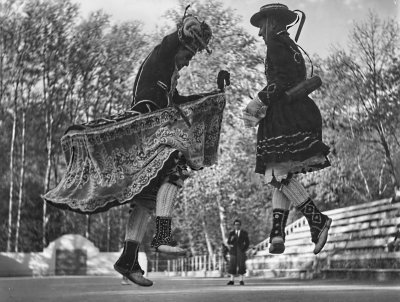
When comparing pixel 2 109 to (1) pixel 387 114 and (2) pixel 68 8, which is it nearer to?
(2) pixel 68 8

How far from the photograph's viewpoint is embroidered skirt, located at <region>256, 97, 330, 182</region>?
4.03 m

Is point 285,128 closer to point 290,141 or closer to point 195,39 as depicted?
point 290,141

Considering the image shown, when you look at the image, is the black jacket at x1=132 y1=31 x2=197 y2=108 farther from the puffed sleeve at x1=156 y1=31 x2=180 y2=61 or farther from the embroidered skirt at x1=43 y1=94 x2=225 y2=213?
the embroidered skirt at x1=43 y1=94 x2=225 y2=213

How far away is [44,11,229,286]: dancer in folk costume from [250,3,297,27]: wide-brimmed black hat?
48 centimetres

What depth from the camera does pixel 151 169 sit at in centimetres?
371

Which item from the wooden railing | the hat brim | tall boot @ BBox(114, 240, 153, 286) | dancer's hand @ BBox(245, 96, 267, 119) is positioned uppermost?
the hat brim

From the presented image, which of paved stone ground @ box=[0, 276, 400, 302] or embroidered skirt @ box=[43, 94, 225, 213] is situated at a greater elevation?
embroidered skirt @ box=[43, 94, 225, 213]

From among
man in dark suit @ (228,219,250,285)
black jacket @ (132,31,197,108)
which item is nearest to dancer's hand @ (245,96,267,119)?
black jacket @ (132,31,197,108)

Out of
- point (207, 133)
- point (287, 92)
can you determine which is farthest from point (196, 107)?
point (287, 92)

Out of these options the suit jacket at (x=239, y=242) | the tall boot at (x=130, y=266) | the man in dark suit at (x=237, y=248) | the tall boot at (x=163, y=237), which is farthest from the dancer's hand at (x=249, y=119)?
the suit jacket at (x=239, y=242)

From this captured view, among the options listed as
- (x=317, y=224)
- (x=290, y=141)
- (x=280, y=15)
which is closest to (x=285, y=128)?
(x=290, y=141)

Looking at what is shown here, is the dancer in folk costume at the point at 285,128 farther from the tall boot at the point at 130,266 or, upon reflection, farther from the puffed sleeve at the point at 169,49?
the tall boot at the point at 130,266

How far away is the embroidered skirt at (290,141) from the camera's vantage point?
4.03 m

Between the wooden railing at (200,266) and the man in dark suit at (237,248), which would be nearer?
the man in dark suit at (237,248)
